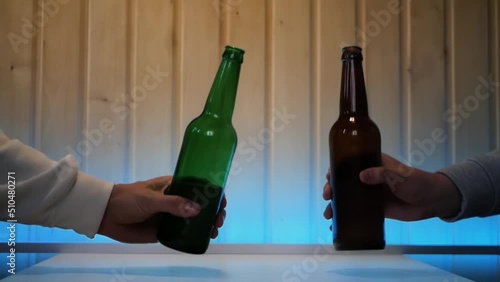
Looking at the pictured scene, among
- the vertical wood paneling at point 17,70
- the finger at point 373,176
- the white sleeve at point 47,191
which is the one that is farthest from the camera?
the vertical wood paneling at point 17,70

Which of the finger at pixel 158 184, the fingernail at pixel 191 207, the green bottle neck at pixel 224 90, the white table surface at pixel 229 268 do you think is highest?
the green bottle neck at pixel 224 90

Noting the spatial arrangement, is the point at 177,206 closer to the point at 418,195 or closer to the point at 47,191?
the point at 47,191

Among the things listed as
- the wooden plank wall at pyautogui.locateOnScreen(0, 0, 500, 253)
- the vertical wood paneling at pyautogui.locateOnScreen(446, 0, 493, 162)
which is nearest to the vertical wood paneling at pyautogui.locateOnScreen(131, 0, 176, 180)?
the wooden plank wall at pyautogui.locateOnScreen(0, 0, 500, 253)

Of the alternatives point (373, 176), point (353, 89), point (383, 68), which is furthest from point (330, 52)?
point (373, 176)

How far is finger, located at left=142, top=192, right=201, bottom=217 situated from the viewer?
0.70m

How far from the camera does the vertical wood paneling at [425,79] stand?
Result: 47.5 inches

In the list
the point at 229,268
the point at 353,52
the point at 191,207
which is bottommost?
the point at 229,268

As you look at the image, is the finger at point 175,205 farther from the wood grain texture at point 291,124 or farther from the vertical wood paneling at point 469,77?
the vertical wood paneling at point 469,77

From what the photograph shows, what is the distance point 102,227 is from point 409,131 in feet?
2.45

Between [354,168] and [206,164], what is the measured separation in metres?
0.23

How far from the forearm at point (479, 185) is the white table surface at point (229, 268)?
0.12 meters

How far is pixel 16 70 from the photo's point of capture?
1.17 m

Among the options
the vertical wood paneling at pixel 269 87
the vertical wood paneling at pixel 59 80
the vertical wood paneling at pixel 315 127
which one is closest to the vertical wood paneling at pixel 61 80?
the vertical wood paneling at pixel 59 80

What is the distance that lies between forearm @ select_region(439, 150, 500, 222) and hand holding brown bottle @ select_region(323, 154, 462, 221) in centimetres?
1
